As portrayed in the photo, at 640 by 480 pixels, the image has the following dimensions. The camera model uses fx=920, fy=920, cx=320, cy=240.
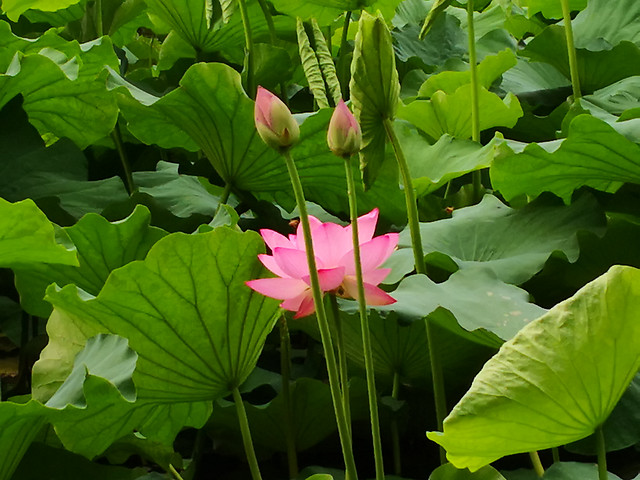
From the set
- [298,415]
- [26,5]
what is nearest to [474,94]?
[298,415]

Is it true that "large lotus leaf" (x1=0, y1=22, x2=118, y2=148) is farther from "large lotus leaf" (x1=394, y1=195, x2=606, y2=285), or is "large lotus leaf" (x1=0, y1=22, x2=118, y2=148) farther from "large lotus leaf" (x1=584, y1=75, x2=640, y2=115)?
"large lotus leaf" (x1=584, y1=75, x2=640, y2=115)

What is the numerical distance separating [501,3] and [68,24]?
3.22ft

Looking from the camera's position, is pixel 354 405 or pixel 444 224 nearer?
pixel 354 405

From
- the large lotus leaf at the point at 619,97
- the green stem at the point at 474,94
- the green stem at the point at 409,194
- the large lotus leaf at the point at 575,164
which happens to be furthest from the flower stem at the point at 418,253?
the large lotus leaf at the point at 619,97

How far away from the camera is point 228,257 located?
2.54 feet

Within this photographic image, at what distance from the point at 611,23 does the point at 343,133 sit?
1384 mm

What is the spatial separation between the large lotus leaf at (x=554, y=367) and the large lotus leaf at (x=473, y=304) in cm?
15

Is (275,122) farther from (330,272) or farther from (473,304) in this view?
(473,304)

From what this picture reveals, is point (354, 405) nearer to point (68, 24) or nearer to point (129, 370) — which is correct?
point (129, 370)

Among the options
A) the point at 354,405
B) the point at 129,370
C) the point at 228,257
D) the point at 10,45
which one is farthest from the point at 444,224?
the point at 10,45

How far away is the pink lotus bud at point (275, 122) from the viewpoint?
1.92ft

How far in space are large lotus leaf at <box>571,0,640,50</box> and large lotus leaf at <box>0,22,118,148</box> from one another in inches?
36.6

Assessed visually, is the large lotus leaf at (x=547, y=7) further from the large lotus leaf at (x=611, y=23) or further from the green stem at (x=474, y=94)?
the green stem at (x=474, y=94)

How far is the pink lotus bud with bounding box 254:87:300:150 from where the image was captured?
1.92ft
